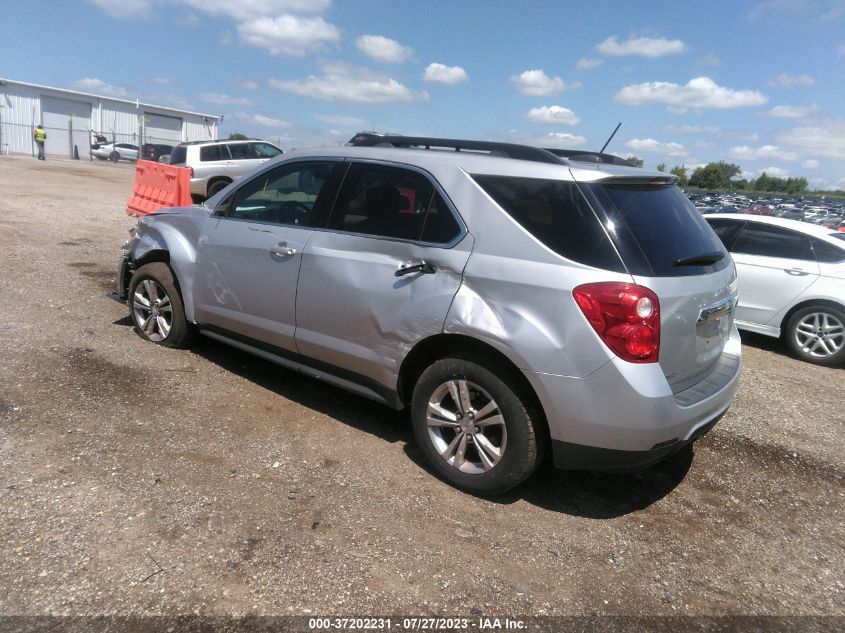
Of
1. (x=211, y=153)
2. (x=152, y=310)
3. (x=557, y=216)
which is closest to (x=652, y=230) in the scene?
(x=557, y=216)

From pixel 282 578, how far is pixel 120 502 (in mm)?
1012

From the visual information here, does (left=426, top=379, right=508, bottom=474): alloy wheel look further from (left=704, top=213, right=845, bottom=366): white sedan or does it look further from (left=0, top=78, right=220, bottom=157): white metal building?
(left=0, top=78, right=220, bottom=157): white metal building

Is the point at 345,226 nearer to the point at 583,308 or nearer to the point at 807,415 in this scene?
the point at 583,308

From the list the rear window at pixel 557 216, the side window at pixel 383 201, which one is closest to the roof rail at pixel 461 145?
the rear window at pixel 557 216

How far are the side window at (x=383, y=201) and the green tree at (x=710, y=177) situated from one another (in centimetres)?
2482

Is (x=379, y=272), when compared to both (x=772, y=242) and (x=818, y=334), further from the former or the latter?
(x=772, y=242)

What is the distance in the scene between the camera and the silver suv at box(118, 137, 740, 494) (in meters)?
2.94

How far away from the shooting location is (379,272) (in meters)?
3.61

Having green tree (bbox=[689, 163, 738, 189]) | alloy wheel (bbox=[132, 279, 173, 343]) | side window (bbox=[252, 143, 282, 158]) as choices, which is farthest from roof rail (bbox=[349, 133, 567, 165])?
green tree (bbox=[689, 163, 738, 189])

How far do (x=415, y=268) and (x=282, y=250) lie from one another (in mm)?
1138

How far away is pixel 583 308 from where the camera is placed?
2.91 m

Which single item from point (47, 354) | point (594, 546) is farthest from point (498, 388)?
point (47, 354)

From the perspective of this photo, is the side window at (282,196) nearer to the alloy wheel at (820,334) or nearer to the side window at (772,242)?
the side window at (772,242)

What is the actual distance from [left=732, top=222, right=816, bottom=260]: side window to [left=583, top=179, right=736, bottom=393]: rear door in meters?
4.37
